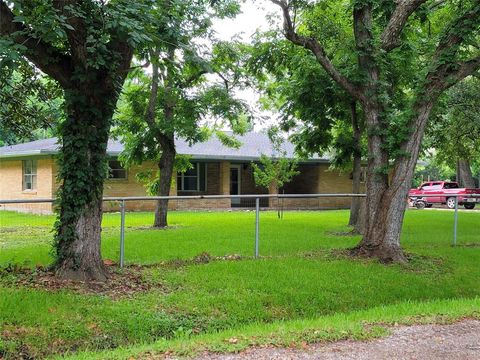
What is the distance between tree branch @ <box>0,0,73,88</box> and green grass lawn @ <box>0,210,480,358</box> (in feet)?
10.2

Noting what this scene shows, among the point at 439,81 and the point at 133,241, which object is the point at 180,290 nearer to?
the point at 133,241

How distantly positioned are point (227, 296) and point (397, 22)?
7049 millimetres

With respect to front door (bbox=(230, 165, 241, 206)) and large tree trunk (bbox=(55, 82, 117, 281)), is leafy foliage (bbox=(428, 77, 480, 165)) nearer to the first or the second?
front door (bbox=(230, 165, 241, 206))

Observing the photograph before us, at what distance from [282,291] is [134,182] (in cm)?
1860

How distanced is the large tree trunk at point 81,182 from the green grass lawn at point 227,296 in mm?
755

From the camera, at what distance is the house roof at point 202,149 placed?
23.3 meters

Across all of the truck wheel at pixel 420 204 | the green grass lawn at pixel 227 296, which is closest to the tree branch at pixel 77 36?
the green grass lawn at pixel 227 296

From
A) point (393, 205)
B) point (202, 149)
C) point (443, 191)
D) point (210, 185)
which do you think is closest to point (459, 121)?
point (393, 205)

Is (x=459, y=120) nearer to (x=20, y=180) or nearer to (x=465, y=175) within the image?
(x=465, y=175)

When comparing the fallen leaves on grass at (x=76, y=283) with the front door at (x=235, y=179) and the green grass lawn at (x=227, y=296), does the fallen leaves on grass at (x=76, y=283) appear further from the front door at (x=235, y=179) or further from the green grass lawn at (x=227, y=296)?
the front door at (x=235, y=179)

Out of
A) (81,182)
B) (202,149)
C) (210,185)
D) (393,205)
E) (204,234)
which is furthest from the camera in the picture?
(210,185)

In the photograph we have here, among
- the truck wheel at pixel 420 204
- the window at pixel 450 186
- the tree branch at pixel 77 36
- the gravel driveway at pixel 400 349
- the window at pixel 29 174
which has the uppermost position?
the tree branch at pixel 77 36

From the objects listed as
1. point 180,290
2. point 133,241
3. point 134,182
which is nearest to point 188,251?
point 133,241

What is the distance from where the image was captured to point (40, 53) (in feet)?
23.1
